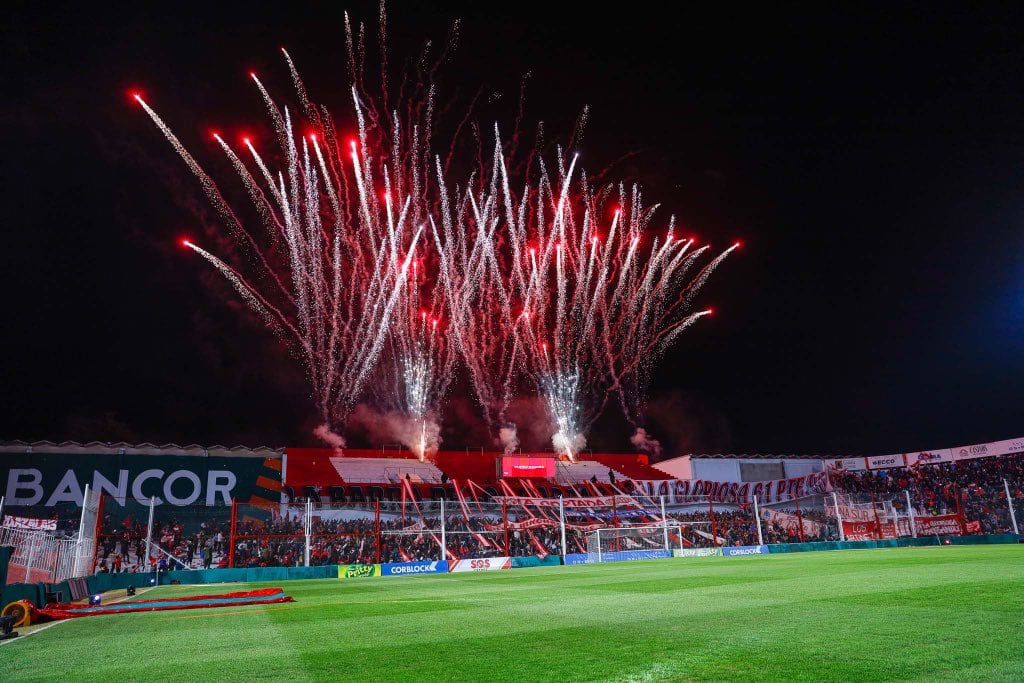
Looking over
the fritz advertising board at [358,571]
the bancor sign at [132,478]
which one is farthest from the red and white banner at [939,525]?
the bancor sign at [132,478]

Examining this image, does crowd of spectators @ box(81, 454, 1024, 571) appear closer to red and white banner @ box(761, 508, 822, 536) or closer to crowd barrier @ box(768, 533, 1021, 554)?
red and white banner @ box(761, 508, 822, 536)

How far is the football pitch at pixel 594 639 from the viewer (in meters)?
4.69

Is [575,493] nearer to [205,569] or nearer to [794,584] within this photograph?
[205,569]

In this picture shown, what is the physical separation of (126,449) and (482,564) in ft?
79.2

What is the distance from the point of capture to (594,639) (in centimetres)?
628

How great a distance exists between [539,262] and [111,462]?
28.0 metres

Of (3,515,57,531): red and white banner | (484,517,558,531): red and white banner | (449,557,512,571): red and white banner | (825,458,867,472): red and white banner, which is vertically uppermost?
(825,458,867,472): red and white banner

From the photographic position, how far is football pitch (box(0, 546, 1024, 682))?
4688 mm

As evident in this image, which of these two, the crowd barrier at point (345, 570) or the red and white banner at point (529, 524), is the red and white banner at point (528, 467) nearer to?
the red and white banner at point (529, 524)

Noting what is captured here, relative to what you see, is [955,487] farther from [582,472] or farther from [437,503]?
[437,503]

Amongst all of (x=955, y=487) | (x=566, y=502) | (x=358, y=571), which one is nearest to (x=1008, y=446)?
(x=955, y=487)

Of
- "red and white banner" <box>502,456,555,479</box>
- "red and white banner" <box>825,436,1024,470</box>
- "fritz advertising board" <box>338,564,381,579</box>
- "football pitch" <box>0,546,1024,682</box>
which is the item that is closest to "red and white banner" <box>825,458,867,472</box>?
"red and white banner" <box>825,436,1024,470</box>

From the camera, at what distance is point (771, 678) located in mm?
4219

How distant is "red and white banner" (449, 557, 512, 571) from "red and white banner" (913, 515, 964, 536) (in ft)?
72.2
